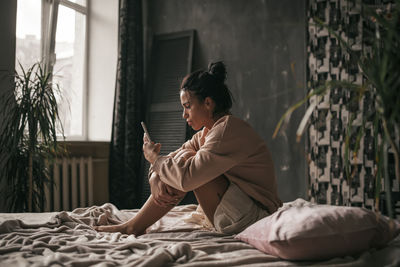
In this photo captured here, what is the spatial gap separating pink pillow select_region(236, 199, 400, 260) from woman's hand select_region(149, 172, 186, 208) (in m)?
0.52

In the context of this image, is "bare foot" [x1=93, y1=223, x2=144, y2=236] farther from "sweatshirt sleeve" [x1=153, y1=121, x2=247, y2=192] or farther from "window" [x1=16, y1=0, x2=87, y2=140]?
"window" [x1=16, y1=0, x2=87, y2=140]

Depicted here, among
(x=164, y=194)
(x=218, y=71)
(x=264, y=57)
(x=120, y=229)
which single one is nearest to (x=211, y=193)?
(x=164, y=194)

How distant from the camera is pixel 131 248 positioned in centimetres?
139

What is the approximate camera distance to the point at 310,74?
11.0 feet

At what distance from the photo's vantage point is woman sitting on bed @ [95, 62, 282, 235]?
65.4 inches

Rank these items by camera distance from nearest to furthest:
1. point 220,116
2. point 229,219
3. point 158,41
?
1. point 229,219
2. point 220,116
3. point 158,41

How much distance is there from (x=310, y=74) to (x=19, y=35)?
263 centimetres

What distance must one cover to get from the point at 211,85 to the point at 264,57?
1.90m

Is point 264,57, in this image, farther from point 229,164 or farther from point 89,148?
point 229,164

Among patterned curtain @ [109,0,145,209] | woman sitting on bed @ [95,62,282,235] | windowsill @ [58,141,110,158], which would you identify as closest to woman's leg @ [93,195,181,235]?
woman sitting on bed @ [95,62,282,235]

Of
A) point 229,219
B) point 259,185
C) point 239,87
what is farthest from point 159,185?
point 239,87

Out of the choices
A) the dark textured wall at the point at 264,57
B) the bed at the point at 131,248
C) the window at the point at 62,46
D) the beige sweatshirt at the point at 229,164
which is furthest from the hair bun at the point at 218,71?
the window at the point at 62,46

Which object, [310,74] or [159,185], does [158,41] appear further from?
[159,185]

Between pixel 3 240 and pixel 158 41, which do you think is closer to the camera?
pixel 3 240
